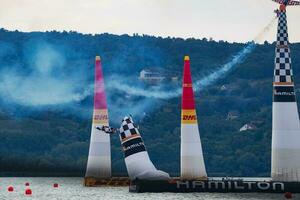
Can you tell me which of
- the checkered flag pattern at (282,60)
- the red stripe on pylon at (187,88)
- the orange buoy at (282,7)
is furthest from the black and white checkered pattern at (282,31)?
the red stripe on pylon at (187,88)

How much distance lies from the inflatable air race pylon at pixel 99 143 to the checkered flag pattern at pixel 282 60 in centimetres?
1984

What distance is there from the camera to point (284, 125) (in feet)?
264

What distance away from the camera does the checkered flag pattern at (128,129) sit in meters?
81.4

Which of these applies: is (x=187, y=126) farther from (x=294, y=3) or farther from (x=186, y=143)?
(x=294, y=3)

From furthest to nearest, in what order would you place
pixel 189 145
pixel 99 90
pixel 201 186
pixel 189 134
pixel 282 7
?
pixel 99 90 < pixel 189 134 < pixel 189 145 < pixel 282 7 < pixel 201 186

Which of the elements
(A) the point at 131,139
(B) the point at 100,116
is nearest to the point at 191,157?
(A) the point at 131,139

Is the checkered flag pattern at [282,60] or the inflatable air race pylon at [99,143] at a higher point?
the checkered flag pattern at [282,60]

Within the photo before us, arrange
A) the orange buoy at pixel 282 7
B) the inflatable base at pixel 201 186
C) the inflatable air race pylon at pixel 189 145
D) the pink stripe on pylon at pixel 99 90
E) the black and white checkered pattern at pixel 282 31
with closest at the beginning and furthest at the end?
the inflatable base at pixel 201 186
the black and white checkered pattern at pixel 282 31
the orange buoy at pixel 282 7
the inflatable air race pylon at pixel 189 145
the pink stripe on pylon at pixel 99 90

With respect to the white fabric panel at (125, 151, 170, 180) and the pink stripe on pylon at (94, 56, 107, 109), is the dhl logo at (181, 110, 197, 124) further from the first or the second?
the pink stripe on pylon at (94, 56, 107, 109)

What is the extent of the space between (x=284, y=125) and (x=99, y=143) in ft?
70.9

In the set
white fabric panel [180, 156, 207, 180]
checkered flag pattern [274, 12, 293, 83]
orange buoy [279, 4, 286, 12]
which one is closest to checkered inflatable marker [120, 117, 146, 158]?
white fabric panel [180, 156, 207, 180]

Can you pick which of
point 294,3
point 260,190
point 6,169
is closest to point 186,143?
point 260,190

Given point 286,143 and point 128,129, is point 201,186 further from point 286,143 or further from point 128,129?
point 286,143

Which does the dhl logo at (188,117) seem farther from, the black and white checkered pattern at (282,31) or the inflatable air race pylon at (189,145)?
the black and white checkered pattern at (282,31)
